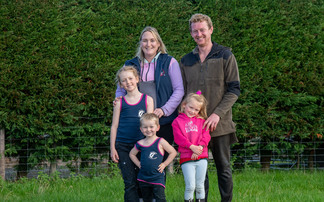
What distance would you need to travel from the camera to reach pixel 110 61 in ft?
21.0

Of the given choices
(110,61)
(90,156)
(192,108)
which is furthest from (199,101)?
(90,156)

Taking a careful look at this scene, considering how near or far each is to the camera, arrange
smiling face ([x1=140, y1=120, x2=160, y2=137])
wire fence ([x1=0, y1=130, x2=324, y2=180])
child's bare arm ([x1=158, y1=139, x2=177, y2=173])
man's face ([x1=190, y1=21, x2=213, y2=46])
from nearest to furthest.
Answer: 1. smiling face ([x1=140, y1=120, x2=160, y2=137])
2. child's bare arm ([x1=158, y1=139, x2=177, y2=173])
3. man's face ([x1=190, y1=21, x2=213, y2=46])
4. wire fence ([x1=0, y1=130, x2=324, y2=180])

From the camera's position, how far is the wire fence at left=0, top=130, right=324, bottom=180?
20.4 feet

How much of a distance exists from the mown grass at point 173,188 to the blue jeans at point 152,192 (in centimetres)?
94

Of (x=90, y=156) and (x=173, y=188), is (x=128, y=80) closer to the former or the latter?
(x=173, y=188)

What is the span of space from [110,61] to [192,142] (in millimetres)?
2990

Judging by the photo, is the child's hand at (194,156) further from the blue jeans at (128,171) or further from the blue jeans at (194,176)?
the blue jeans at (128,171)

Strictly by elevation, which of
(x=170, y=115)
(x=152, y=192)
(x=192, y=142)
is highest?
(x=170, y=115)

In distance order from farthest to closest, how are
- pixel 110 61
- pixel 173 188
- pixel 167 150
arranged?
pixel 110 61
pixel 173 188
pixel 167 150

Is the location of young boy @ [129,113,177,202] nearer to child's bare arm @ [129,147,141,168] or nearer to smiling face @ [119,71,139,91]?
child's bare arm @ [129,147,141,168]

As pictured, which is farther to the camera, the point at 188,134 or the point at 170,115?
the point at 170,115

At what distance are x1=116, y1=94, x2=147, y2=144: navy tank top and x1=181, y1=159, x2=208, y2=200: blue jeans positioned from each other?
21.5 inches

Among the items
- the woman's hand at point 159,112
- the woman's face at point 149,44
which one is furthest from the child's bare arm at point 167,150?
the woman's face at point 149,44

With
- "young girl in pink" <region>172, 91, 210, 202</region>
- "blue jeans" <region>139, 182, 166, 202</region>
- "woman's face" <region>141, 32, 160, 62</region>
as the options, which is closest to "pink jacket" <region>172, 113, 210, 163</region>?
"young girl in pink" <region>172, 91, 210, 202</region>
